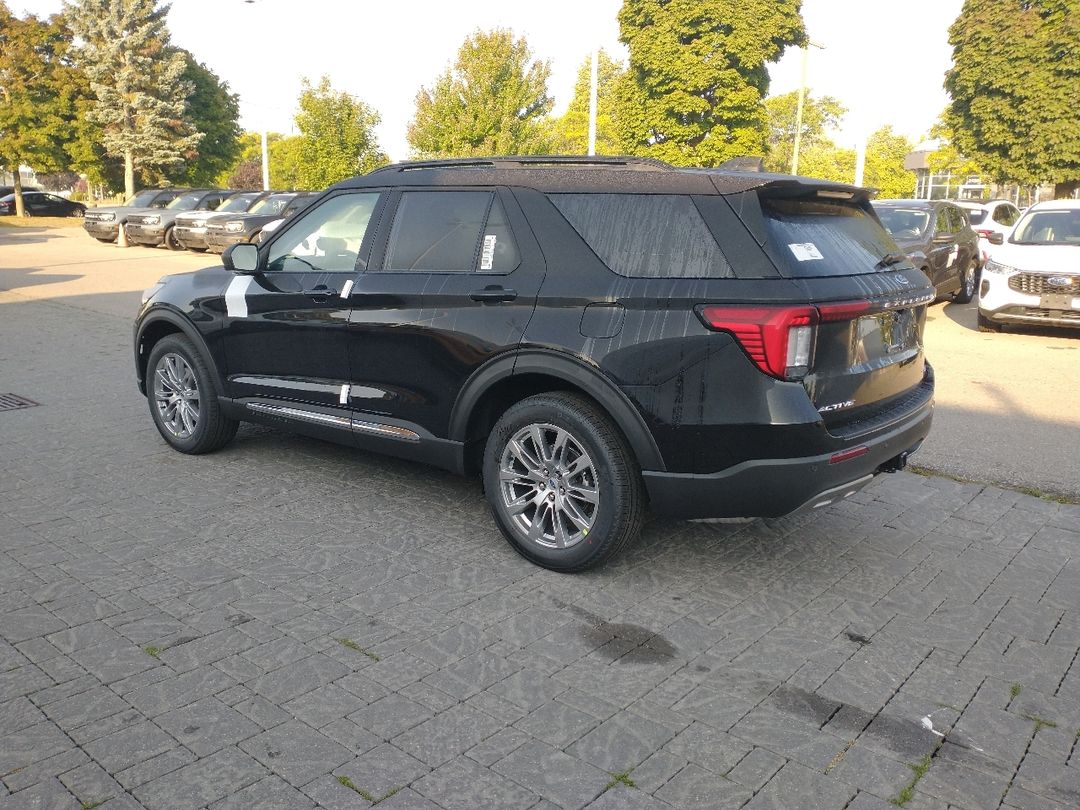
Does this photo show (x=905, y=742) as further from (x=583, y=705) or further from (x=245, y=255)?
(x=245, y=255)

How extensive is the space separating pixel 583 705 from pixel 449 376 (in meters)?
1.91

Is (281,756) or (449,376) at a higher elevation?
(449,376)

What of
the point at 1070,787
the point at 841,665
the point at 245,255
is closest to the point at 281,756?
the point at 841,665

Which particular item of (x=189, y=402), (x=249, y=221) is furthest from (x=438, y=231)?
(x=249, y=221)

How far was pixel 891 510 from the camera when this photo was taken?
5332mm

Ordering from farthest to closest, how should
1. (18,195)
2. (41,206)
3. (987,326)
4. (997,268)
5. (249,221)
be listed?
(41,206)
(18,195)
(249,221)
(987,326)
(997,268)

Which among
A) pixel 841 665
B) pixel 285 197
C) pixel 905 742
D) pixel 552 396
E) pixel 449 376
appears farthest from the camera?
pixel 285 197

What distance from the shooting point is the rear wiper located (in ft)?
14.1

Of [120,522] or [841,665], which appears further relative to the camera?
[120,522]

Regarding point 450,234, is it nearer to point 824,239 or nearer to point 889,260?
point 824,239

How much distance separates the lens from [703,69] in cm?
3422

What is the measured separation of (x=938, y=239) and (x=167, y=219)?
20171mm

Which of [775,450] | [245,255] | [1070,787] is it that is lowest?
[1070,787]

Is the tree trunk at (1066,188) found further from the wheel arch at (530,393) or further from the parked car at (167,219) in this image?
the wheel arch at (530,393)
